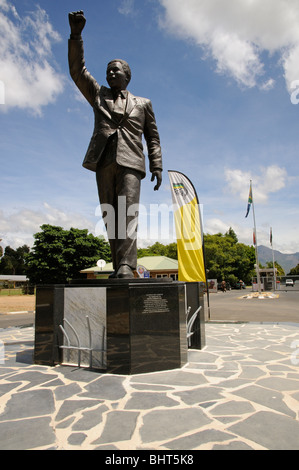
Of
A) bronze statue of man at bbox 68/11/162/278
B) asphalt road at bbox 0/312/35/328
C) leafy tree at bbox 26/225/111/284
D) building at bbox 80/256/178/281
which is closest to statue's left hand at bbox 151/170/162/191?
bronze statue of man at bbox 68/11/162/278

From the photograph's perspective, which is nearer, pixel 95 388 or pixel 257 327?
pixel 95 388

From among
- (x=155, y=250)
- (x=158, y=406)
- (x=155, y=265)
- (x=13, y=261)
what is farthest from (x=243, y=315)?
(x=13, y=261)

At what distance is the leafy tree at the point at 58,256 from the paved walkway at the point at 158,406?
29.3 m

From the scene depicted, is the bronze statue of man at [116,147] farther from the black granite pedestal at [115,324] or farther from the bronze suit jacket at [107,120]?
the black granite pedestal at [115,324]

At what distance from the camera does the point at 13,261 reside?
77688 millimetres

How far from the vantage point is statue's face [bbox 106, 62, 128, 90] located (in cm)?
460

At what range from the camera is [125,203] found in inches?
174

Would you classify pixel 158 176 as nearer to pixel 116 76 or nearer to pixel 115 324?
pixel 116 76

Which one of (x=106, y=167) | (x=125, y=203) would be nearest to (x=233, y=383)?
(x=125, y=203)

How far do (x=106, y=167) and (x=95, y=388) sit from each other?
9.55 ft

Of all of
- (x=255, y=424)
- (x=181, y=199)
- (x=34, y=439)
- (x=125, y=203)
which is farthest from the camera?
(x=181, y=199)

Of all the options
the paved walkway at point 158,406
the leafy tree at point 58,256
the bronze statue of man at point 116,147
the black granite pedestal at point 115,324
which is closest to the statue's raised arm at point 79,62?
the bronze statue of man at point 116,147

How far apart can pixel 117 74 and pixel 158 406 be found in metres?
4.36
